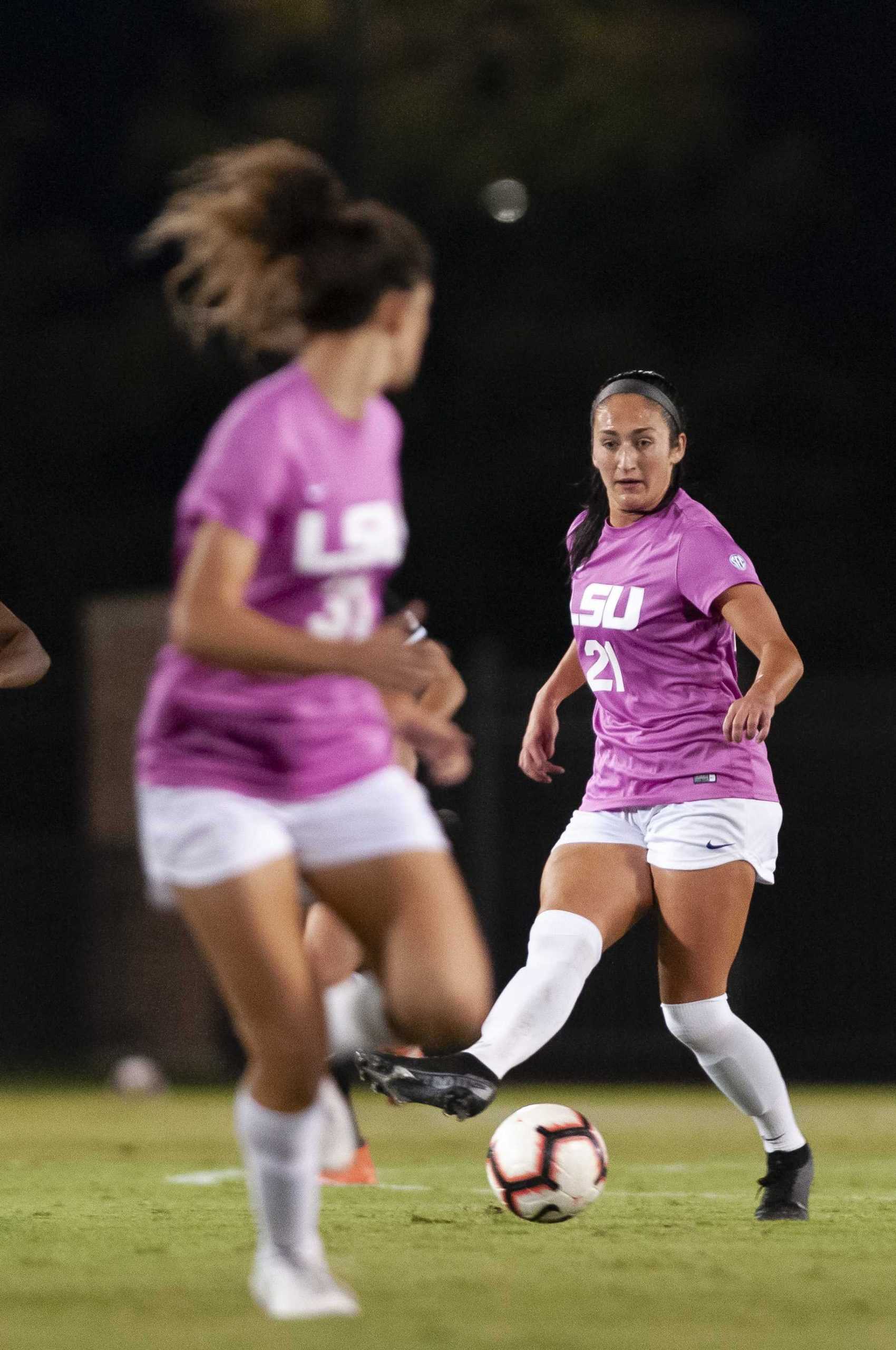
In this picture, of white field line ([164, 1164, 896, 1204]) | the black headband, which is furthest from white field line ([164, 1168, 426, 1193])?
the black headband

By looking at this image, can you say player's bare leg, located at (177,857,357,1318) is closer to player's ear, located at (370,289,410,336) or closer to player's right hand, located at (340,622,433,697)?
player's right hand, located at (340,622,433,697)

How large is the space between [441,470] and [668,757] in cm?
1804

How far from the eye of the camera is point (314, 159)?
5.07 metres

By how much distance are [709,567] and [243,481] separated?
243 centimetres

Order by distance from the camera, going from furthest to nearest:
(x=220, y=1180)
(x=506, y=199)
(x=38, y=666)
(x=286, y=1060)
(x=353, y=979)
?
1. (x=506, y=199)
2. (x=220, y=1180)
3. (x=353, y=979)
4. (x=38, y=666)
5. (x=286, y=1060)

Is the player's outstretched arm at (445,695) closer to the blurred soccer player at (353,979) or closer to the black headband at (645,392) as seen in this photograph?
the blurred soccer player at (353,979)

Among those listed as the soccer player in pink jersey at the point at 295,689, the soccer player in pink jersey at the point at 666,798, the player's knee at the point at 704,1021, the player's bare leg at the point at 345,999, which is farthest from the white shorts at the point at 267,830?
the player's knee at the point at 704,1021

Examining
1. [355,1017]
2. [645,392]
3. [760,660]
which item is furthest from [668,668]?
[355,1017]

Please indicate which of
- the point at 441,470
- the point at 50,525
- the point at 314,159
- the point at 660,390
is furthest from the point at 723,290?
the point at 314,159

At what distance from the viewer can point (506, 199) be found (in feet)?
79.9

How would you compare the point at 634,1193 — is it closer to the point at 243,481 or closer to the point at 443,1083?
the point at 443,1083

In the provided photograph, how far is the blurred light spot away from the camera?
959 inches

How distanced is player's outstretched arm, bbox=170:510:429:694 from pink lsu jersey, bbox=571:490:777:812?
226 centimetres

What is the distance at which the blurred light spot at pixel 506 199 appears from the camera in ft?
79.9
